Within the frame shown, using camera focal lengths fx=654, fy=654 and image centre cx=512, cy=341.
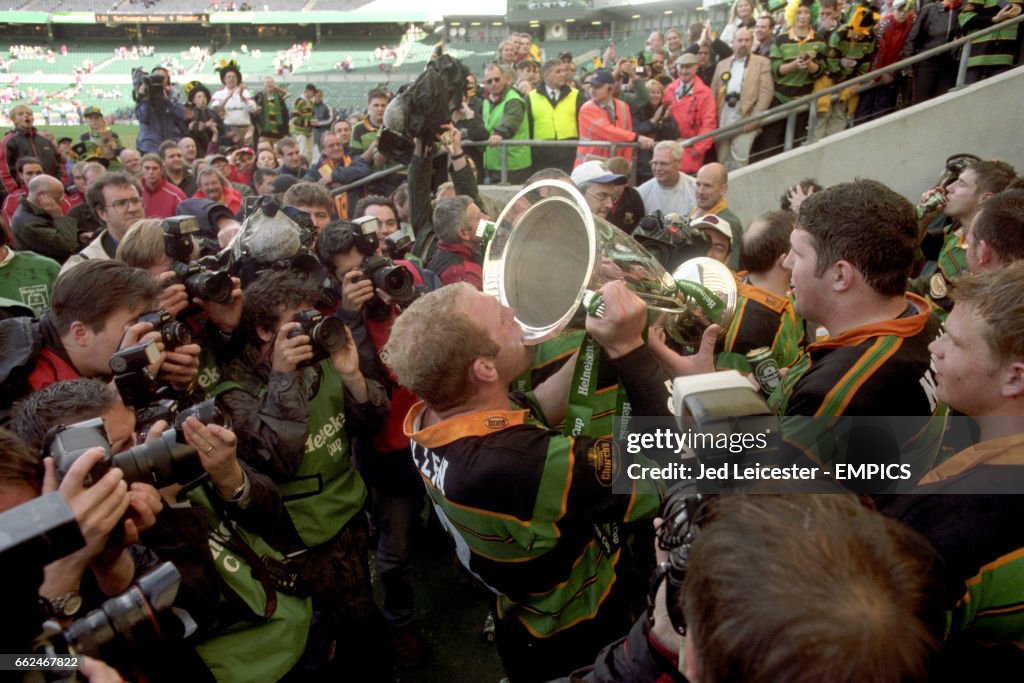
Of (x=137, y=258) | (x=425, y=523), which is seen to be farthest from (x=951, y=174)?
(x=137, y=258)

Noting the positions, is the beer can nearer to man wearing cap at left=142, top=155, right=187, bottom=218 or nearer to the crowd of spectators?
the crowd of spectators

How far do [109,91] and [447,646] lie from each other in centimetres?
3844

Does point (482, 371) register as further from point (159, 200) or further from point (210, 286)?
point (159, 200)

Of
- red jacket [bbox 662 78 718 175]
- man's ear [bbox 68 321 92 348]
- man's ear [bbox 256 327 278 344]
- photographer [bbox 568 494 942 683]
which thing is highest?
red jacket [bbox 662 78 718 175]

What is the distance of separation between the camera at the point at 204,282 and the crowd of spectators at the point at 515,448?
11 millimetres

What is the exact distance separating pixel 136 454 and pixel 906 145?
26.3 feet

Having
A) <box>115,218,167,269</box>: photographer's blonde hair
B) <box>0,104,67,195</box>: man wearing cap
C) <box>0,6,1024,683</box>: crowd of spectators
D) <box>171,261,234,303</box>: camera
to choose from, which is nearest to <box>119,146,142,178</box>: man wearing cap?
<box>0,104,67,195</box>: man wearing cap

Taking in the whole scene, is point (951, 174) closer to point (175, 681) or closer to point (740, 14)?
point (740, 14)

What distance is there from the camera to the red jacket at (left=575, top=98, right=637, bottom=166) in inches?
285

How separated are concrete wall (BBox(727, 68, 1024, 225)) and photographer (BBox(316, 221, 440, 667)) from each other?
5165 mm

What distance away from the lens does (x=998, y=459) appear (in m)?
1.44

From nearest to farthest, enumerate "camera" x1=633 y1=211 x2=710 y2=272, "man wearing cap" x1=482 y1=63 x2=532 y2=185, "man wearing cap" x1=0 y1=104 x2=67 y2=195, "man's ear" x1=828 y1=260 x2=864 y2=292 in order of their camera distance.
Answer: "man's ear" x1=828 y1=260 x2=864 y2=292 → "camera" x1=633 y1=211 x2=710 y2=272 → "man wearing cap" x1=482 y1=63 x2=532 y2=185 → "man wearing cap" x1=0 y1=104 x2=67 y2=195

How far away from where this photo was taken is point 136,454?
156 centimetres

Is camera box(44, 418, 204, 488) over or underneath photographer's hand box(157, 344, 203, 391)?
over
